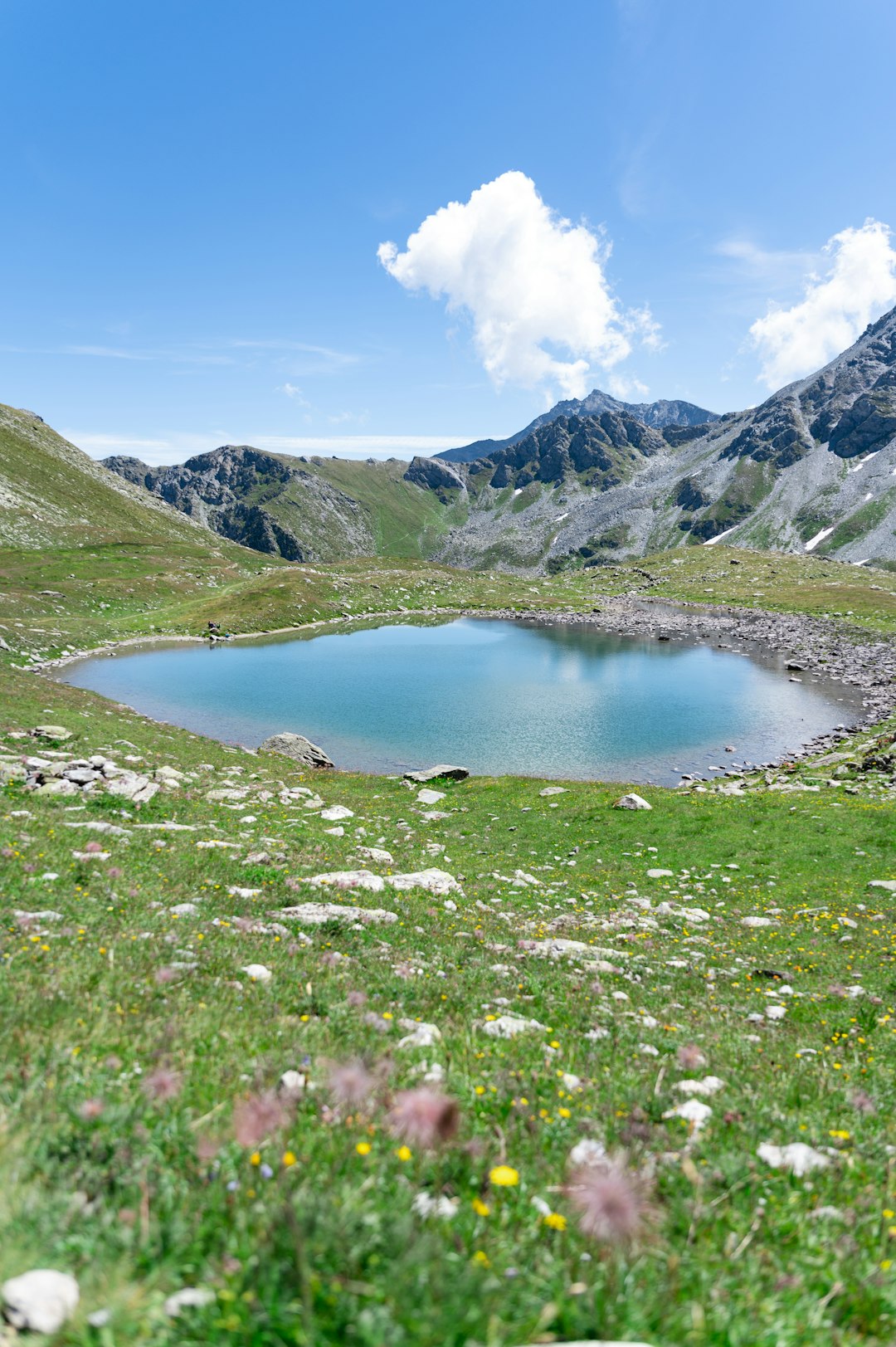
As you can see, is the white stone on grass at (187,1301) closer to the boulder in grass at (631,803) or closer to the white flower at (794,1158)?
the white flower at (794,1158)

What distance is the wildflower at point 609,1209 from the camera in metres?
3.41

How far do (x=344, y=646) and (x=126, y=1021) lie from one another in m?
90.0

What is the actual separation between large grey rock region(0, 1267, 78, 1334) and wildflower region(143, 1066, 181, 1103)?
181 centimetres

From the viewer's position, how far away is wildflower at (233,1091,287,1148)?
Answer: 398cm

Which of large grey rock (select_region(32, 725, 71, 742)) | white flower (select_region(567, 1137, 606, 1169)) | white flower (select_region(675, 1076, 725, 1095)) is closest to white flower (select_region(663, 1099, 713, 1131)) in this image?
white flower (select_region(675, 1076, 725, 1095))

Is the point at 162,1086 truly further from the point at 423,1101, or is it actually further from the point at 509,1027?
the point at 509,1027

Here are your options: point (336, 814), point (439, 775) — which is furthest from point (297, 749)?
point (336, 814)

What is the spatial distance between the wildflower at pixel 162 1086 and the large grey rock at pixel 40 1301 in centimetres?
181

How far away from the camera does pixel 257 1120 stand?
4121 mm

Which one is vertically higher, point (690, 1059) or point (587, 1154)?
point (587, 1154)

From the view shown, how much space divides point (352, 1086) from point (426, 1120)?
0.75m

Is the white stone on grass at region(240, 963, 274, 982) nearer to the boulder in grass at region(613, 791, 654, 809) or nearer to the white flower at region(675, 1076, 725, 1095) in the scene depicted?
the white flower at region(675, 1076, 725, 1095)

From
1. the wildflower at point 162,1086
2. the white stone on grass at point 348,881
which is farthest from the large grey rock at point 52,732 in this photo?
the wildflower at point 162,1086

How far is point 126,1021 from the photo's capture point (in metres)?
5.86
